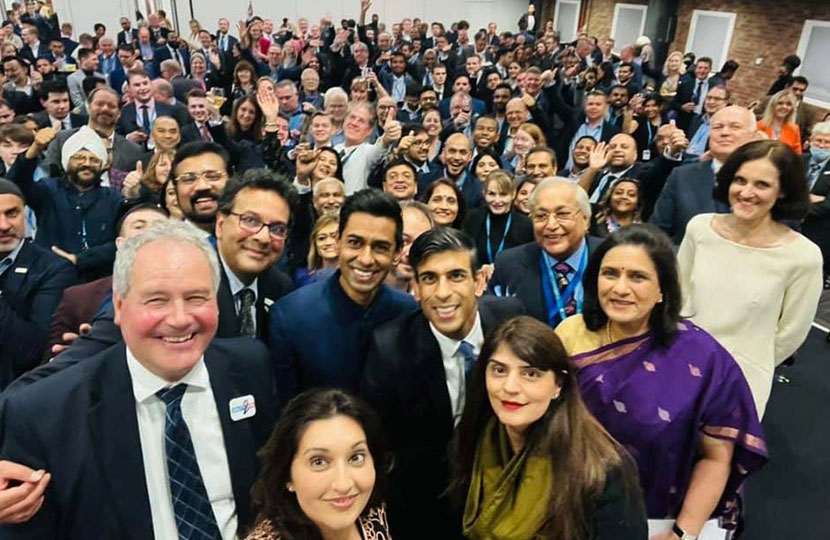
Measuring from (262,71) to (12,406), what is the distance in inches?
346

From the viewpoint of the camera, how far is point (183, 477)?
141cm

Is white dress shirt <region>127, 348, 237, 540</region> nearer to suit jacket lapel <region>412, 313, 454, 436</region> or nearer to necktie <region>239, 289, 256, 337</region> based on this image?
necktie <region>239, 289, 256, 337</region>

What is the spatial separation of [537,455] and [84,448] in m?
1.12

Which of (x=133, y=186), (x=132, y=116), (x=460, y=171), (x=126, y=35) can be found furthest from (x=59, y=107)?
(x=126, y=35)

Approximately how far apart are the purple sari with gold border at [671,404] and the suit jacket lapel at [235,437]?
1007 mm

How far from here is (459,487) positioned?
66.4 inches

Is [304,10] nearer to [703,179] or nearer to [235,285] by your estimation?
[703,179]

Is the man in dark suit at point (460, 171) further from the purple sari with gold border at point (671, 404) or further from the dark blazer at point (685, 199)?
the purple sari with gold border at point (671, 404)

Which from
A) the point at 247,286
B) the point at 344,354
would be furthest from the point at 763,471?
the point at 247,286

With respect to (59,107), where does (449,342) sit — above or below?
below

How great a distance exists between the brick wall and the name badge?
10.7 m

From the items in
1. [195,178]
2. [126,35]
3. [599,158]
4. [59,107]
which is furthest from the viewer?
[126,35]

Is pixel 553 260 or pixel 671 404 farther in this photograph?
pixel 553 260

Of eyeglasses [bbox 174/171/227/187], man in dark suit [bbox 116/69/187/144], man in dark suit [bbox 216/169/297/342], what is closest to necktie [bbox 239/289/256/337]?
man in dark suit [bbox 216/169/297/342]
